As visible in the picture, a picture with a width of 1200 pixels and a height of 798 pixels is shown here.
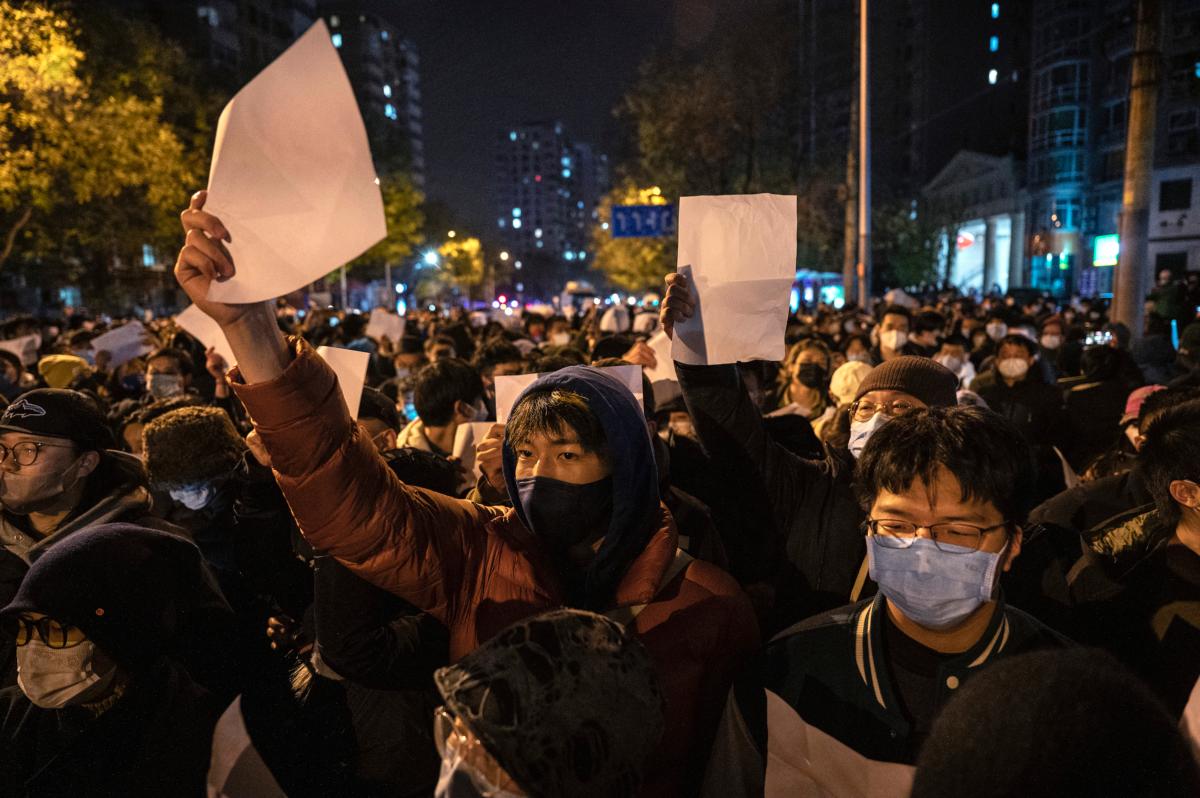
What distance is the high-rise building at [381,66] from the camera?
4122 inches

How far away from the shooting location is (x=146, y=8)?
54.2 meters

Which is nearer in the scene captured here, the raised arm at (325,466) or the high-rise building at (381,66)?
the raised arm at (325,466)

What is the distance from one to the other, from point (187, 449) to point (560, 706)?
3.14 meters

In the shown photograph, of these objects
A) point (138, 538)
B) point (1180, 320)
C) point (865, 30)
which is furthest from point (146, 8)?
point (138, 538)

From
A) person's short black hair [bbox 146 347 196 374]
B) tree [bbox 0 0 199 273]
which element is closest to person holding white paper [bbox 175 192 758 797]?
person's short black hair [bbox 146 347 196 374]

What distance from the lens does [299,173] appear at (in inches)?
61.7

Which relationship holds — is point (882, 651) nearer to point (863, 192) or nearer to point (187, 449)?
point (187, 449)

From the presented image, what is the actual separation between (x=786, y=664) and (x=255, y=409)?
1.30m

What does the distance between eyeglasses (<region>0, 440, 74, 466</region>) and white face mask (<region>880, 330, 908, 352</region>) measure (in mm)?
6771

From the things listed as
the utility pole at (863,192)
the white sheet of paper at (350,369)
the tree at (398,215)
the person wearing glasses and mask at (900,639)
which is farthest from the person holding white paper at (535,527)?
the tree at (398,215)

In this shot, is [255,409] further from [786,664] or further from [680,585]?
[786,664]

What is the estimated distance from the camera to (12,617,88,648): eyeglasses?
2.31m

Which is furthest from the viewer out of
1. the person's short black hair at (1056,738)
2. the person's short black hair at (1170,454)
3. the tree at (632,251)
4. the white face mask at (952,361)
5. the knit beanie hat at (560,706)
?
the tree at (632,251)

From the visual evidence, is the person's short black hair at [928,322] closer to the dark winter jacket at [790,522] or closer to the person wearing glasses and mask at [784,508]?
the person wearing glasses and mask at [784,508]
